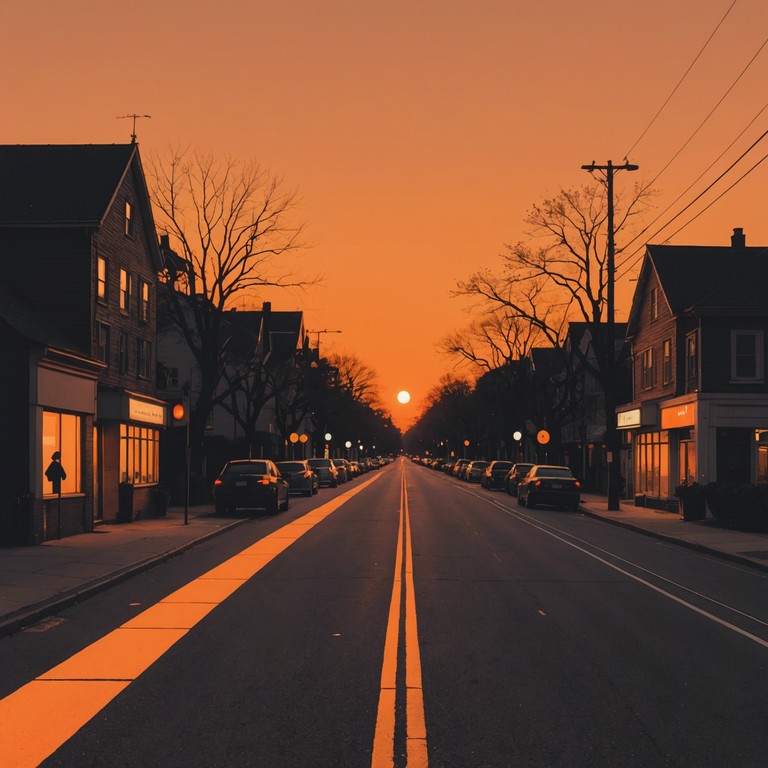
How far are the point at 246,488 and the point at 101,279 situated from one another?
7834 mm

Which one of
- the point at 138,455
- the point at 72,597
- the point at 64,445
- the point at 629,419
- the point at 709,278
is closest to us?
the point at 72,597

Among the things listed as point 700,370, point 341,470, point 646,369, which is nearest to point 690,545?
point 700,370

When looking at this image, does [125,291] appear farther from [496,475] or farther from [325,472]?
[496,475]

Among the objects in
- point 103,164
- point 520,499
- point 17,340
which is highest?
point 103,164

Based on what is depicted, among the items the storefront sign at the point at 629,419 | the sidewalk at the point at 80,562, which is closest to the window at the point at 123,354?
the sidewalk at the point at 80,562

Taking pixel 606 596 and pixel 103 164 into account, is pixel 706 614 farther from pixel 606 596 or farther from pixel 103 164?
pixel 103 164

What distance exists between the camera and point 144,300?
33.7 m

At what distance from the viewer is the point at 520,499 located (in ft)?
130

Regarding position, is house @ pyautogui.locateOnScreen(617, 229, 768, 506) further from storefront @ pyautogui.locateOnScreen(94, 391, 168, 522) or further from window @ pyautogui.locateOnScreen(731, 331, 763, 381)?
storefront @ pyautogui.locateOnScreen(94, 391, 168, 522)

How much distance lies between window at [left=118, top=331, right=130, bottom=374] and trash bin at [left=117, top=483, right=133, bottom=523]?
465 cm

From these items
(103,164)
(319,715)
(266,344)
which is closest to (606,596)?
(319,715)

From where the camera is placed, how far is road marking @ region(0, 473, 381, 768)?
6562mm

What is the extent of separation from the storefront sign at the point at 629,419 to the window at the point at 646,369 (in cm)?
149

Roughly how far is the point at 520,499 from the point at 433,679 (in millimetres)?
31820
